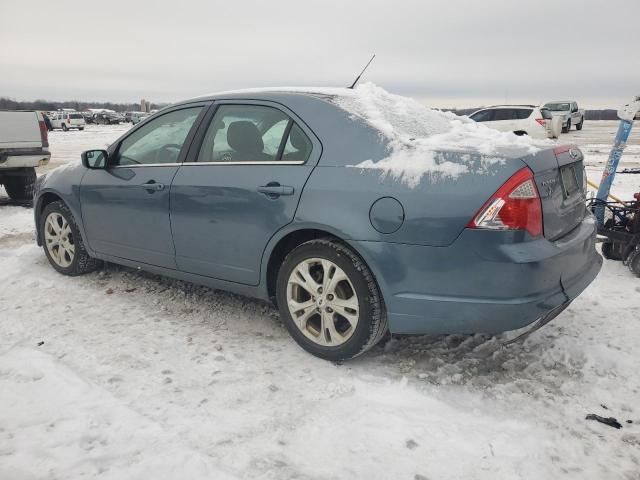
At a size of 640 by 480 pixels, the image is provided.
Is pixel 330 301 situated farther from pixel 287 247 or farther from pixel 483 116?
pixel 483 116

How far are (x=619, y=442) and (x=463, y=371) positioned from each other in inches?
34.3

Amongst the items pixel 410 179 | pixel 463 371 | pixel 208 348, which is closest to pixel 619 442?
pixel 463 371

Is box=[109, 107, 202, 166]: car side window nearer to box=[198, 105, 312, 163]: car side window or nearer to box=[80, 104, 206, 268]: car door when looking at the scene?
box=[80, 104, 206, 268]: car door

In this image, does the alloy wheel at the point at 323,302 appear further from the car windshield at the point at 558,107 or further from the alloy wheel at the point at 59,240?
the car windshield at the point at 558,107

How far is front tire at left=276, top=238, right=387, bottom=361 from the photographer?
2930 mm

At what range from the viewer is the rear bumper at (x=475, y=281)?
258 centimetres

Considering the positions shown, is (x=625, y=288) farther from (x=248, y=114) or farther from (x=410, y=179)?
(x=248, y=114)

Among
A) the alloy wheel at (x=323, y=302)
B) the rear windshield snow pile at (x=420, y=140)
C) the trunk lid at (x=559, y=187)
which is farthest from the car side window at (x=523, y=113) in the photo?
the alloy wheel at (x=323, y=302)

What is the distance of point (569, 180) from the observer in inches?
120

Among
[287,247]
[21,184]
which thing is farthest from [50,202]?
[21,184]

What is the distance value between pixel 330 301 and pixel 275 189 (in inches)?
29.8

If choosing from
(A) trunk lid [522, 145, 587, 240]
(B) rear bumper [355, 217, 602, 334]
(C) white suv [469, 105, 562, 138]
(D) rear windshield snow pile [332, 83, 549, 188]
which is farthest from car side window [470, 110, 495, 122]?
(B) rear bumper [355, 217, 602, 334]

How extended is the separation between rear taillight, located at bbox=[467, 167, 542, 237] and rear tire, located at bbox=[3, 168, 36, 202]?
8510mm

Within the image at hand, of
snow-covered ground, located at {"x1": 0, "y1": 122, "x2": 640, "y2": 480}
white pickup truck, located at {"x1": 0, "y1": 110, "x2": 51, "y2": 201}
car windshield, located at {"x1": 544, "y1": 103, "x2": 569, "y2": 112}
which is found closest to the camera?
snow-covered ground, located at {"x1": 0, "y1": 122, "x2": 640, "y2": 480}
